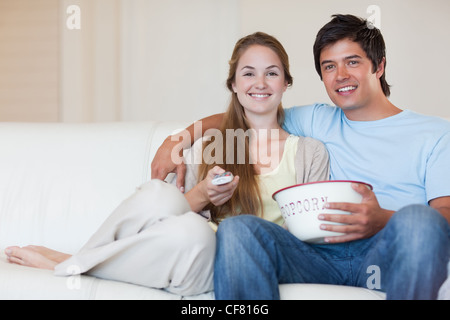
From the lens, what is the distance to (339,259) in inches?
52.7

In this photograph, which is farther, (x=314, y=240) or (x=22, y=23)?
(x=22, y=23)

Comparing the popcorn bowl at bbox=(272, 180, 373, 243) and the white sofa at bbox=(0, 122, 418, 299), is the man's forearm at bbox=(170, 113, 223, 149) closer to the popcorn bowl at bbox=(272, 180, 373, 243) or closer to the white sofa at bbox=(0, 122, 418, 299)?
A: the white sofa at bbox=(0, 122, 418, 299)

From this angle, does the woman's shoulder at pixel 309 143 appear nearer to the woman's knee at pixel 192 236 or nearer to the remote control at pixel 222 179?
the remote control at pixel 222 179

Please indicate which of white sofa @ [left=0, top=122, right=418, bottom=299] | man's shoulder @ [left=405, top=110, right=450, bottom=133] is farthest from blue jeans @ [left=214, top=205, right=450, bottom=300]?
white sofa @ [left=0, top=122, right=418, bottom=299]

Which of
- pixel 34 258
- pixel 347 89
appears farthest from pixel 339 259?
pixel 34 258

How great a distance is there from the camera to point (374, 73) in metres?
1.68

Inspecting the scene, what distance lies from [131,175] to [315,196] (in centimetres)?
83

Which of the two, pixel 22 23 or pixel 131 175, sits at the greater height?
pixel 22 23

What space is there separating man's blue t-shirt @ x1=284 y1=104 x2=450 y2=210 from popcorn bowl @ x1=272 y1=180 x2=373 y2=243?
29 centimetres

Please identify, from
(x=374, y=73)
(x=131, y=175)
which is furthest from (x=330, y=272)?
(x=131, y=175)

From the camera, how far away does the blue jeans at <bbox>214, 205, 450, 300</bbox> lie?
1043 millimetres

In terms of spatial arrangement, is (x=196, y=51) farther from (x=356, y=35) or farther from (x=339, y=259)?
(x=339, y=259)

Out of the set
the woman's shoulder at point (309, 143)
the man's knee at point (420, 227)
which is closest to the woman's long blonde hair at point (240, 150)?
the woman's shoulder at point (309, 143)
